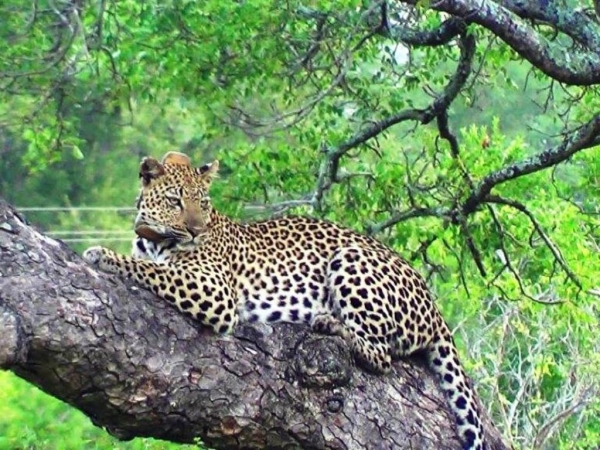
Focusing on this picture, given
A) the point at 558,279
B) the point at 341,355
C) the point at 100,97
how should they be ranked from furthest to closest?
the point at 100,97, the point at 558,279, the point at 341,355

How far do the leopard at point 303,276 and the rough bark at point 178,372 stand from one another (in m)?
0.28

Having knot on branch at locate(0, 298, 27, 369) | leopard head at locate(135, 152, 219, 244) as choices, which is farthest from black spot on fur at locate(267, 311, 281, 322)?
knot on branch at locate(0, 298, 27, 369)

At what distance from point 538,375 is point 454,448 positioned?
878 cm

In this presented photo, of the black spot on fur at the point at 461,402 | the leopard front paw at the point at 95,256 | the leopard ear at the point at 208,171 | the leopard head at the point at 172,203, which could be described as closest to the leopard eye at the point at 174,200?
the leopard head at the point at 172,203

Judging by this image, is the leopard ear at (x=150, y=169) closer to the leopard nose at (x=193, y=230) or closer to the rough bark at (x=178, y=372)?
the leopard nose at (x=193, y=230)

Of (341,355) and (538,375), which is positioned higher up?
(341,355)

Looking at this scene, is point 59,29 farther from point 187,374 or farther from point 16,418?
point 187,374

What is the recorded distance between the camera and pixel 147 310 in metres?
6.28

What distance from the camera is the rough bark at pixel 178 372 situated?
19.0 ft

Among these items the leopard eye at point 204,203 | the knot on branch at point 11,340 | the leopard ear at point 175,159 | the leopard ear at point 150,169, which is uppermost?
the leopard ear at point 175,159

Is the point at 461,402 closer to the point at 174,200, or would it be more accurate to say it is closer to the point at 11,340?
the point at 174,200

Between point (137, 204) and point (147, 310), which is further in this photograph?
point (137, 204)

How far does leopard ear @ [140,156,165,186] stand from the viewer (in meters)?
7.81

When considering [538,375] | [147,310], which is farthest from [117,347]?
[538,375]
